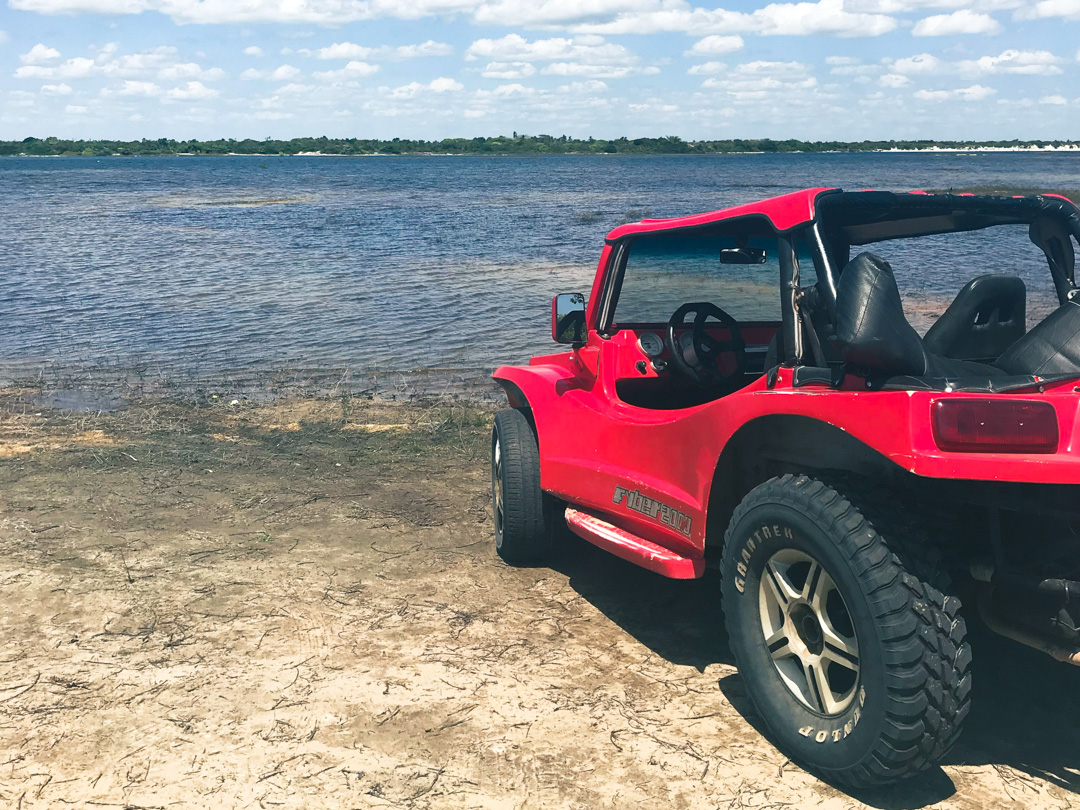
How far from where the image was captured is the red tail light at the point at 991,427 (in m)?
2.55

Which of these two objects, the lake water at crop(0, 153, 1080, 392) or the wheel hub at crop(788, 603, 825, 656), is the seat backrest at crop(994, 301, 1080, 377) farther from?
the lake water at crop(0, 153, 1080, 392)

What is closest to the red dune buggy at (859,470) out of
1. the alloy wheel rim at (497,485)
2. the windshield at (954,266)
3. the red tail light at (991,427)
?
the red tail light at (991,427)

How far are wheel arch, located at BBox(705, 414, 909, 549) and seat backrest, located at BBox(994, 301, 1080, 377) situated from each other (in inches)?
28.1

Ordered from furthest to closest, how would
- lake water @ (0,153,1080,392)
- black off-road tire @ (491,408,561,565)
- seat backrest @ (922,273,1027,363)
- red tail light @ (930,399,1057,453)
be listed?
lake water @ (0,153,1080,392), black off-road tire @ (491,408,561,565), seat backrest @ (922,273,1027,363), red tail light @ (930,399,1057,453)

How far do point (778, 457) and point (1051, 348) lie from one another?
94cm

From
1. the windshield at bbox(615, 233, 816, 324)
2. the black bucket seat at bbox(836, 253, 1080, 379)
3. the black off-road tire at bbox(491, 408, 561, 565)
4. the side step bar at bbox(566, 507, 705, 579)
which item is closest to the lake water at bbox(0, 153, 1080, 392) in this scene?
the windshield at bbox(615, 233, 816, 324)

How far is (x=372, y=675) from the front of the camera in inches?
150

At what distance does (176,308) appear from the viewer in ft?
57.8

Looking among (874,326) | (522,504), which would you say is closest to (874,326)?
(874,326)

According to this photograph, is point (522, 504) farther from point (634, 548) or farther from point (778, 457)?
point (778, 457)

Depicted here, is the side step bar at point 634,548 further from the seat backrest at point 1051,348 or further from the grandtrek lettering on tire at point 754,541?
the seat backrest at point 1051,348

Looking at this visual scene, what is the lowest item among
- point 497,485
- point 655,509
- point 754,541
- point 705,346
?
point 497,485

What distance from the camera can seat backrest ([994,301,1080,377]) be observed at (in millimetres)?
3131

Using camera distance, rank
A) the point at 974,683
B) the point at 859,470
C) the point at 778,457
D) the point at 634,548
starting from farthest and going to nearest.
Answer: the point at 634,548 → the point at 974,683 → the point at 778,457 → the point at 859,470
